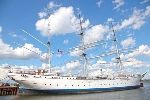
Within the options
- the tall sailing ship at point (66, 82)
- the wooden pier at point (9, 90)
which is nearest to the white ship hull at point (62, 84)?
the tall sailing ship at point (66, 82)

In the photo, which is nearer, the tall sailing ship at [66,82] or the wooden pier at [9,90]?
the tall sailing ship at [66,82]

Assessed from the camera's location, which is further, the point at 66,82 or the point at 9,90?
the point at 9,90

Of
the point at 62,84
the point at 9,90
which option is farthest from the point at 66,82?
the point at 9,90

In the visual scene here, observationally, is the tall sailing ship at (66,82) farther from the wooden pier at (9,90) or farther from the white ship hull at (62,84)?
the wooden pier at (9,90)

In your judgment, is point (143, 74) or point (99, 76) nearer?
point (99, 76)

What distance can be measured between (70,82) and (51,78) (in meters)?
5.19

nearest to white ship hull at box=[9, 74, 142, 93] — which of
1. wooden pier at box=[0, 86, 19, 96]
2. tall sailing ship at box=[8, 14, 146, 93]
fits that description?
tall sailing ship at box=[8, 14, 146, 93]

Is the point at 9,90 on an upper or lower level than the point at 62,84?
Result: lower

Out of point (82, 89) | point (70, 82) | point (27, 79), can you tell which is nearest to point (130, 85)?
point (82, 89)

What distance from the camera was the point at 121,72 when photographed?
61.0m

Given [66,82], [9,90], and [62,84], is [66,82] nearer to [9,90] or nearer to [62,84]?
[62,84]

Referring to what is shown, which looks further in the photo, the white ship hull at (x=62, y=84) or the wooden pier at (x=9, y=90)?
the wooden pier at (x=9, y=90)

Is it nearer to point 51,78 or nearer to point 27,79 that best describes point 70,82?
point 51,78

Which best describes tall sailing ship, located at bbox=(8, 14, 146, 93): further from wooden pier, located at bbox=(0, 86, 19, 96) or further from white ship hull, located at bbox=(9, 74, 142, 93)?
wooden pier, located at bbox=(0, 86, 19, 96)
